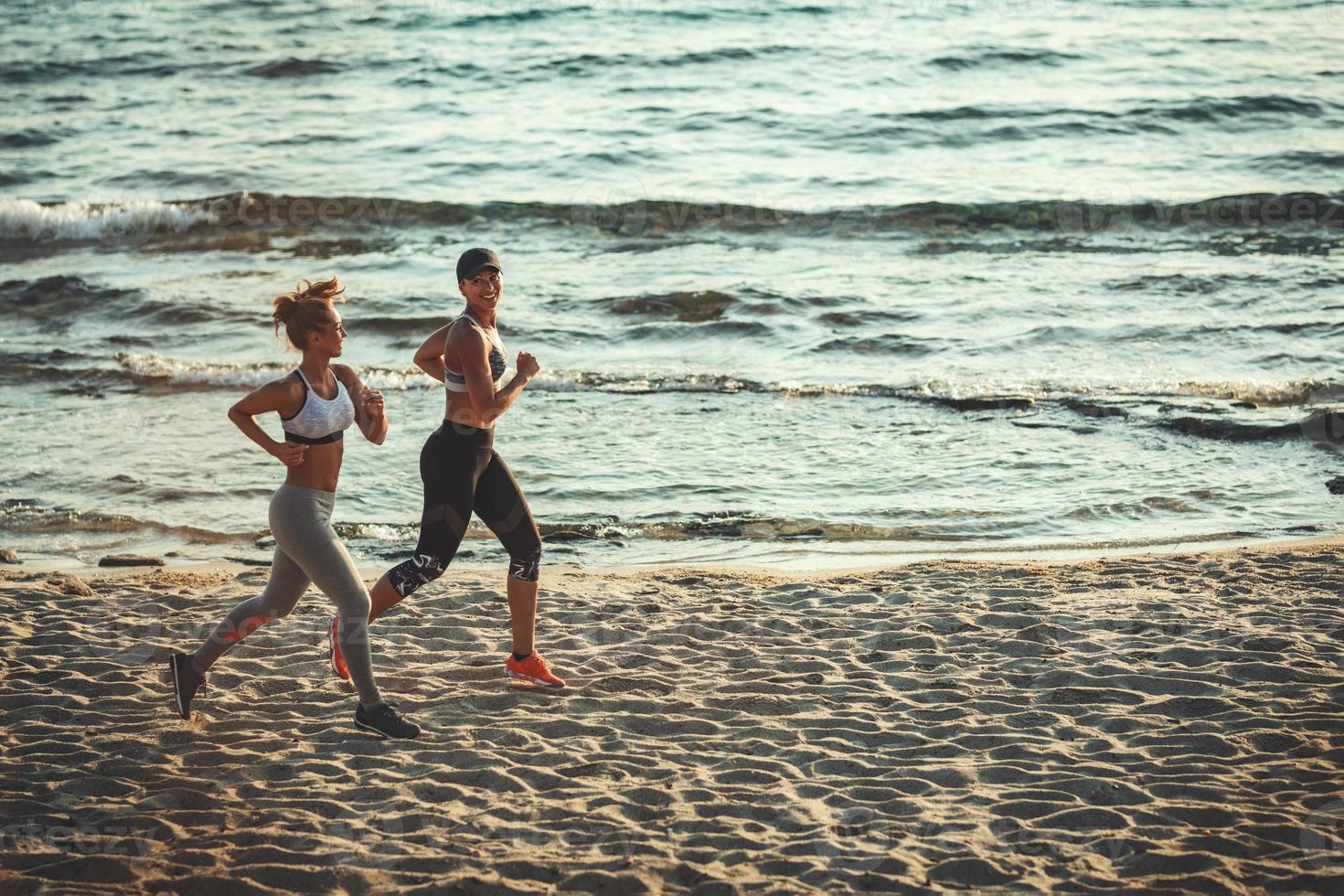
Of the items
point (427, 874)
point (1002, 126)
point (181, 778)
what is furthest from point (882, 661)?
point (1002, 126)

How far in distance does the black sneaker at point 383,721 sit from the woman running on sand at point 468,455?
394mm

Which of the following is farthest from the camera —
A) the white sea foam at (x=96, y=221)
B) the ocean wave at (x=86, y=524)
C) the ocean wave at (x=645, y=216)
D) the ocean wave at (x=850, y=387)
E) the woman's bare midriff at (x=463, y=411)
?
the white sea foam at (x=96, y=221)

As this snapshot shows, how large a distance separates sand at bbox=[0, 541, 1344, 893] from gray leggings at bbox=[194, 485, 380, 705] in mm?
403

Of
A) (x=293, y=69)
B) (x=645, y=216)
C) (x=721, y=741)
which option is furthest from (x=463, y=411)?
(x=293, y=69)

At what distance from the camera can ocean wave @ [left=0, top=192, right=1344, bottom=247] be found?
57.6 ft

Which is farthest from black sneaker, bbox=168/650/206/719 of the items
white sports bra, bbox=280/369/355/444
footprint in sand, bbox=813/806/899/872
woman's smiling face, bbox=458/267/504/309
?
footprint in sand, bbox=813/806/899/872

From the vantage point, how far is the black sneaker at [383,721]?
4973 millimetres

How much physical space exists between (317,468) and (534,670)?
5.03 feet

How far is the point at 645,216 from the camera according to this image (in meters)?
18.4

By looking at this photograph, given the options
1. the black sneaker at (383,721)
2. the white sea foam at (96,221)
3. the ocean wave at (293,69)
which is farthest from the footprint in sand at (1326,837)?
the ocean wave at (293,69)

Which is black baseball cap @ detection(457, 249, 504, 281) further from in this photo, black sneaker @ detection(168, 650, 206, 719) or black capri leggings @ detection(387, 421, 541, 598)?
black sneaker @ detection(168, 650, 206, 719)

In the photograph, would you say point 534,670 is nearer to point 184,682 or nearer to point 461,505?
point 461,505

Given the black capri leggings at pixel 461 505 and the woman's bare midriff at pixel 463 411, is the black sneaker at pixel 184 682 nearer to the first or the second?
the black capri leggings at pixel 461 505

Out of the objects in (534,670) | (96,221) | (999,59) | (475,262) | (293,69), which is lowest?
(534,670)
